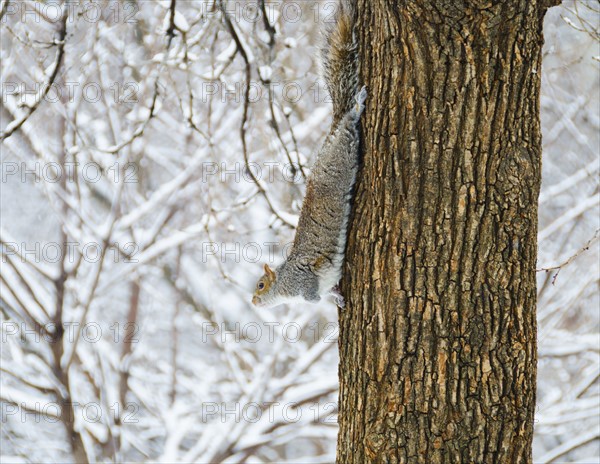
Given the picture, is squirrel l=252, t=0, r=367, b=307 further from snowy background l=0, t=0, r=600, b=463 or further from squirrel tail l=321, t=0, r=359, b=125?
snowy background l=0, t=0, r=600, b=463

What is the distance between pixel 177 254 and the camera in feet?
19.2

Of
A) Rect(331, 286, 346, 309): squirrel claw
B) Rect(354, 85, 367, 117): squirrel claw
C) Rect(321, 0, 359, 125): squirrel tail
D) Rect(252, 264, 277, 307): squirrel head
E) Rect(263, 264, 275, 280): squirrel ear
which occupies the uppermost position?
Rect(321, 0, 359, 125): squirrel tail

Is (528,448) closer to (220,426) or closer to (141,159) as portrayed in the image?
(220,426)

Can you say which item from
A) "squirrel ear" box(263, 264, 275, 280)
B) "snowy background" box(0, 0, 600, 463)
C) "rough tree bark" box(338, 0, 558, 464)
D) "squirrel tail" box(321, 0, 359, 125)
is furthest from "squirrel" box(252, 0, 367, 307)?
"snowy background" box(0, 0, 600, 463)

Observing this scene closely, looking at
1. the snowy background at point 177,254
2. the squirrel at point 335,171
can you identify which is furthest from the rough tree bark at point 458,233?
the snowy background at point 177,254

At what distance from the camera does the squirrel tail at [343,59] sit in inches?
84.4

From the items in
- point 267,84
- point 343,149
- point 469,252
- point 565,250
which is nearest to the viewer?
point 469,252

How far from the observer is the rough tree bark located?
1795 millimetres

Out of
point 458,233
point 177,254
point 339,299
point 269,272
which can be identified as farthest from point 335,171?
point 177,254

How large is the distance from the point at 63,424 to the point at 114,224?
158cm

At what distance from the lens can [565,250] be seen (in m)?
5.48

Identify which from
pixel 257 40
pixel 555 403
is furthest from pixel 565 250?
pixel 257 40

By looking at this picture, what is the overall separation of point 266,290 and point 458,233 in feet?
4.57

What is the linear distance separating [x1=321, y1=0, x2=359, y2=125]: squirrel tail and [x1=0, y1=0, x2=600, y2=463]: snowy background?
2.45 meters
